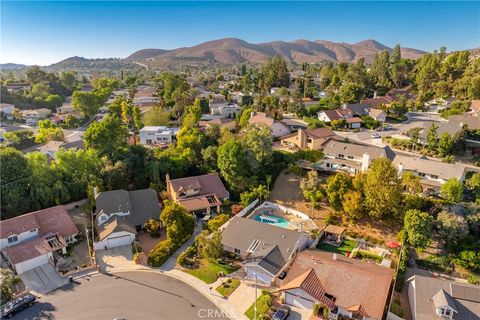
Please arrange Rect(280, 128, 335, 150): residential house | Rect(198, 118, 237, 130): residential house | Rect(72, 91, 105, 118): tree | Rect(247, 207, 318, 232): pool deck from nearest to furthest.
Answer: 1. Rect(247, 207, 318, 232): pool deck
2. Rect(280, 128, 335, 150): residential house
3. Rect(198, 118, 237, 130): residential house
4. Rect(72, 91, 105, 118): tree

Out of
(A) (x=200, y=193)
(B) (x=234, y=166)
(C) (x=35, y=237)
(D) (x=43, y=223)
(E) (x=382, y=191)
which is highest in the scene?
(B) (x=234, y=166)

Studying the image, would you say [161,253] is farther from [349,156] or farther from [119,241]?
[349,156]

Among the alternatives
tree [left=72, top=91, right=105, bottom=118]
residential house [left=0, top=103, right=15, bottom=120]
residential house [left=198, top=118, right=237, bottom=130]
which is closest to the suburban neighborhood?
residential house [left=198, top=118, right=237, bottom=130]

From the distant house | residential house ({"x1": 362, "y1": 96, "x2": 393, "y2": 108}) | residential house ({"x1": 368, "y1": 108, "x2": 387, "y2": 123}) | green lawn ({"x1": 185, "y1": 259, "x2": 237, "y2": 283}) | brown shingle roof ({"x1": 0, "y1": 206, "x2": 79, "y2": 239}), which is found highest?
residential house ({"x1": 362, "y1": 96, "x2": 393, "y2": 108})

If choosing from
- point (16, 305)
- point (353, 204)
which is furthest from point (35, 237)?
point (353, 204)

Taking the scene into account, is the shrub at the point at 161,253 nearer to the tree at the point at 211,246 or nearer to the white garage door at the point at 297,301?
the tree at the point at 211,246

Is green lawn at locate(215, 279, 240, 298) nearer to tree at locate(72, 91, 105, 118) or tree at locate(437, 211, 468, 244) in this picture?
tree at locate(437, 211, 468, 244)

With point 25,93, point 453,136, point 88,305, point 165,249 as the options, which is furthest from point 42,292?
point 25,93
